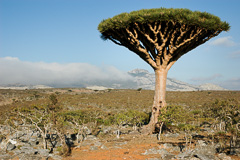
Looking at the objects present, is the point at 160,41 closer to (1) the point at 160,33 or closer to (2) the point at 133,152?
(1) the point at 160,33

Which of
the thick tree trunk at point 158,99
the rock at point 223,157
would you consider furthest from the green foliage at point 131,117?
the rock at point 223,157

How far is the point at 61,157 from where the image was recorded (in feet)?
30.4

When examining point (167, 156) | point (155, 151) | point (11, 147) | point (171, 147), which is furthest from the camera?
point (11, 147)

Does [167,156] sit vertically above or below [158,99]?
below

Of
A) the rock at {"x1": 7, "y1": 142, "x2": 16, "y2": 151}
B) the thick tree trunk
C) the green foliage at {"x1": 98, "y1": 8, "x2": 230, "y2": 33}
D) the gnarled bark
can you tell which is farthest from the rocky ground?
the green foliage at {"x1": 98, "y1": 8, "x2": 230, "y2": 33}

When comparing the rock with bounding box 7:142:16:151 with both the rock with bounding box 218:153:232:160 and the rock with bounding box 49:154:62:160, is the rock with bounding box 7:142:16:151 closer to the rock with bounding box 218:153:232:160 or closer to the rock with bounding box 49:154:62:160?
the rock with bounding box 49:154:62:160

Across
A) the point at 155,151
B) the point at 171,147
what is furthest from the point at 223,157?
the point at 155,151

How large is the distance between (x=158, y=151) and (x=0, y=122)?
2029 cm

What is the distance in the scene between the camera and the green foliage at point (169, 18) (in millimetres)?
11094

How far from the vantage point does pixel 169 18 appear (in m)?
11.2

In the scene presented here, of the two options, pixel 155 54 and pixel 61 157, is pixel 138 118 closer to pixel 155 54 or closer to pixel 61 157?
pixel 155 54

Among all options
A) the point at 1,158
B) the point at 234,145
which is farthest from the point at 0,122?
the point at 234,145

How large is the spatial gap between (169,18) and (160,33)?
1199 mm

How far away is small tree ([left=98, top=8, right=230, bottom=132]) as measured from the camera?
37.0 ft
